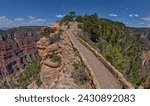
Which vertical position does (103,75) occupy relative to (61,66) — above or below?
above

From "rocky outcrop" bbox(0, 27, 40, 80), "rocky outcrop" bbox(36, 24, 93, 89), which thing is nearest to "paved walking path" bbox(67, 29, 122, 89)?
"rocky outcrop" bbox(36, 24, 93, 89)

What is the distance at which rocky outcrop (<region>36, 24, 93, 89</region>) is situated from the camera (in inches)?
519

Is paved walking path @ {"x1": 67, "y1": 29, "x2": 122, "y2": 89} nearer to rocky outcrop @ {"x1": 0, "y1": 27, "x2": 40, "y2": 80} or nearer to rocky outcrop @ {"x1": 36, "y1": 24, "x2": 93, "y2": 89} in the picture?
rocky outcrop @ {"x1": 36, "y1": 24, "x2": 93, "y2": 89}

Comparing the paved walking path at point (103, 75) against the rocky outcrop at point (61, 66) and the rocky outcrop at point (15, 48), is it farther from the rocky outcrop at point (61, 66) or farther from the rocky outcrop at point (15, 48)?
the rocky outcrop at point (15, 48)

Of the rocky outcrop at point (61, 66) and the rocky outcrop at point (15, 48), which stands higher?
the rocky outcrop at point (61, 66)

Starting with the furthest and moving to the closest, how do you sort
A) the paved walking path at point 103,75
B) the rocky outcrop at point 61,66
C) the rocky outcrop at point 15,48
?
the rocky outcrop at point 15,48 → the rocky outcrop at point 61,66 → the paved walking path at point 103,75

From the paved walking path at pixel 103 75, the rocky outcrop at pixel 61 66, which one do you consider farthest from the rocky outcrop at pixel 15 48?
the paved walking path at pixel 103 75

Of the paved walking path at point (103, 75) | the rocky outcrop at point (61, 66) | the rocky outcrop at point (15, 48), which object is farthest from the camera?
the rocky outcrop at point (15, 48)

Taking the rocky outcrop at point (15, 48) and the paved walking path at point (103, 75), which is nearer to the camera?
the paved walking path at point (103, 75)

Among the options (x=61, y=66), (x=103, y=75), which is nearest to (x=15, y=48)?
(x=61, y=66)

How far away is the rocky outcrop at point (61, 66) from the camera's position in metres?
13.2

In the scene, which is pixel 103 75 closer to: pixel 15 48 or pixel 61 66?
pixel 61 66

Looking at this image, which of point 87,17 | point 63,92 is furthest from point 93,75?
point 87,17

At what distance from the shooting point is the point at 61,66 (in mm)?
18312
